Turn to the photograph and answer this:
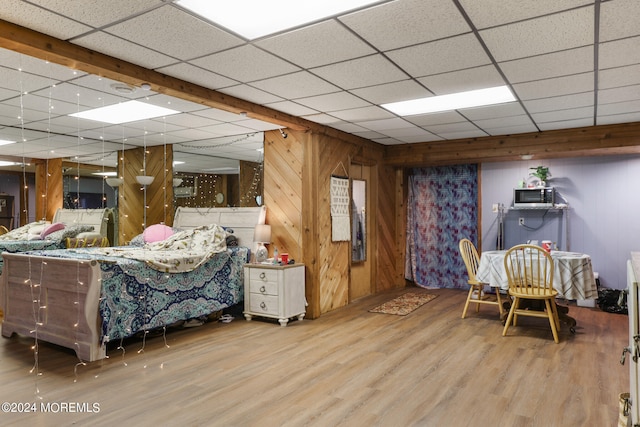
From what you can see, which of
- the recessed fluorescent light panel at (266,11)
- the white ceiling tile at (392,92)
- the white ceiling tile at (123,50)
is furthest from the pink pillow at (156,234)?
the recessed fluorescent light panel at (266,11)

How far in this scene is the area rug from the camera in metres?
5.62

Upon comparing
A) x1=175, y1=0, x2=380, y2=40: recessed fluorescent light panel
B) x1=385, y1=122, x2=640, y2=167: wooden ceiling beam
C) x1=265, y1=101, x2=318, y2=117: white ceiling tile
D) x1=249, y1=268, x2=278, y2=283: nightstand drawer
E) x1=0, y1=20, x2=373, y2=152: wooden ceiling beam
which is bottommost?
x1=249, y1=268, x2=278, y2=283: nightstand drawer

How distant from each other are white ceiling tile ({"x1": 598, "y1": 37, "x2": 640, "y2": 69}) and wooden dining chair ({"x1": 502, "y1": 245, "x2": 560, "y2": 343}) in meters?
1.71

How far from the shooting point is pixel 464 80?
373 centimetres

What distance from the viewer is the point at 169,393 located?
117 inches

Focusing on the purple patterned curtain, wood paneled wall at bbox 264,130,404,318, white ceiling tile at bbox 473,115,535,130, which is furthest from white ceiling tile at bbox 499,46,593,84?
the purple patterned curtain

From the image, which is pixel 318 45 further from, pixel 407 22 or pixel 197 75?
pixel 197 75

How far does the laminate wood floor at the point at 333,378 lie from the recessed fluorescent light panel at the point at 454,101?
7.94 feet

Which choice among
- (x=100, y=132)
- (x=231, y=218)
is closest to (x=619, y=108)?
(x=231, y=218)

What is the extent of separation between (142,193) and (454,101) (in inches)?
207

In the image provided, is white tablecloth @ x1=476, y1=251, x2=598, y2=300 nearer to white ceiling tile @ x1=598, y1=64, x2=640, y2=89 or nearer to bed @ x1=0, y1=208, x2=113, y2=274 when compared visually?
white ceiling tile @ x1=598, y1=64, x2=640, y2=89

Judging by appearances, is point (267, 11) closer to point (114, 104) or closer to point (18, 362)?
point (114, 104)

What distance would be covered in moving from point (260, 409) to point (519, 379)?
1954 millimetres

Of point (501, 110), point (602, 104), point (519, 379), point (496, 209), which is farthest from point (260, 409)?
point (496, 209)
